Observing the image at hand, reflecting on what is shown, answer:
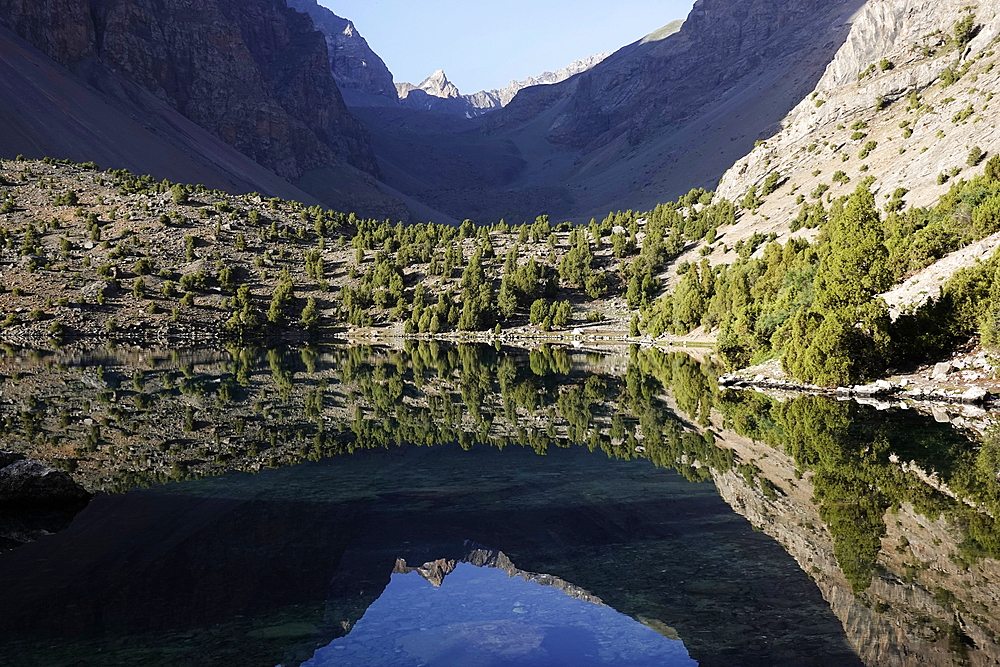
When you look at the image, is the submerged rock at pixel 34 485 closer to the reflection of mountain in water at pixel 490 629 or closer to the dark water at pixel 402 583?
the dark water at pixel 402 583

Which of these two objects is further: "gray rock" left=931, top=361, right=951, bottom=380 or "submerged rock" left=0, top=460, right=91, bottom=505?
"gray rock" left=931, top=361, right=951, bottom=380

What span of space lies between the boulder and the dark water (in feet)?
2.92

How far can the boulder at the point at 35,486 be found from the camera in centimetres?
1476

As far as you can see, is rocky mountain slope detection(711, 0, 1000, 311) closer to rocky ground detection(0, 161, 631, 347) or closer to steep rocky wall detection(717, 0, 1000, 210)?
steep rocky wall detection(717, 0, 1000, 210)

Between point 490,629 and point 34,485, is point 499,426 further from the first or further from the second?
point 490,629

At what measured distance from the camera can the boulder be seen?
48.4ft

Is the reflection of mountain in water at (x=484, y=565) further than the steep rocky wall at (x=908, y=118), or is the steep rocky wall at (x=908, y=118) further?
the steep rocky wall at (x=908, y=118)

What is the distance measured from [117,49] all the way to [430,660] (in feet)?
751

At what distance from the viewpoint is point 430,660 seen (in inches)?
346

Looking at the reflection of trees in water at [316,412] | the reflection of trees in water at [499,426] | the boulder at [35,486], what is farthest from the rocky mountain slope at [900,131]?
the boulder at [35,486]

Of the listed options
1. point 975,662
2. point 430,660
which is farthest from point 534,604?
point 975,662

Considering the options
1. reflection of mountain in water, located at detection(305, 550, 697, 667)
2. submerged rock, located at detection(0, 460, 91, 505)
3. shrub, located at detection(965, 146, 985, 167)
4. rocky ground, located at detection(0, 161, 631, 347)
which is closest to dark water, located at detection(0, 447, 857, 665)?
reflection of mountain in water, located at detection(305, 550, 697, 667)

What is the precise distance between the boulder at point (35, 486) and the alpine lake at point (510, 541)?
48cm

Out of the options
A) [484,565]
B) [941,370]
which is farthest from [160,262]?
[484,565]
